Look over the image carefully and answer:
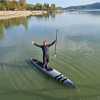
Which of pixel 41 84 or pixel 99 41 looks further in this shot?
pixel 99 41

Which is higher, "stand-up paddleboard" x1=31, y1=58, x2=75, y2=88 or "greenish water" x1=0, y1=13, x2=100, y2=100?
"stand-up paddleboard" x1=31, y1=58, x2=75, y2=88

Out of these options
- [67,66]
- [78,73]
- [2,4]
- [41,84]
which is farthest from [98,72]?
[2,4]

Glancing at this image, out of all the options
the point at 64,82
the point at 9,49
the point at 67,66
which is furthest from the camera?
the point at 9,49

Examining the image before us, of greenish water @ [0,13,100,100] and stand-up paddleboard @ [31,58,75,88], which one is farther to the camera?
stand-up paddleboard @ [31,58,75,88]

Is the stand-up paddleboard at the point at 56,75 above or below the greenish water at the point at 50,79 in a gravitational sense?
above

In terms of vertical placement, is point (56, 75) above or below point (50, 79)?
above

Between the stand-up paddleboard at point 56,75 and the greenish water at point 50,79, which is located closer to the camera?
the greenish water at point 50,79

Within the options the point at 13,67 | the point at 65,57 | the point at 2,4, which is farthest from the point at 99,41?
the point at 2,4

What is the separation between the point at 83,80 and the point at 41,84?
2.84 metres

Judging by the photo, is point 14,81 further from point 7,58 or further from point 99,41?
point 99,41

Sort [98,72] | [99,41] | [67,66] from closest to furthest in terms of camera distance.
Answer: [98,72] → [67,66] → [99,41]

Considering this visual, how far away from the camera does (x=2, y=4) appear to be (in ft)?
400

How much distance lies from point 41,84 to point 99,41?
17.2 m

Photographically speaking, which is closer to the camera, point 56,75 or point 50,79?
point 56,75
